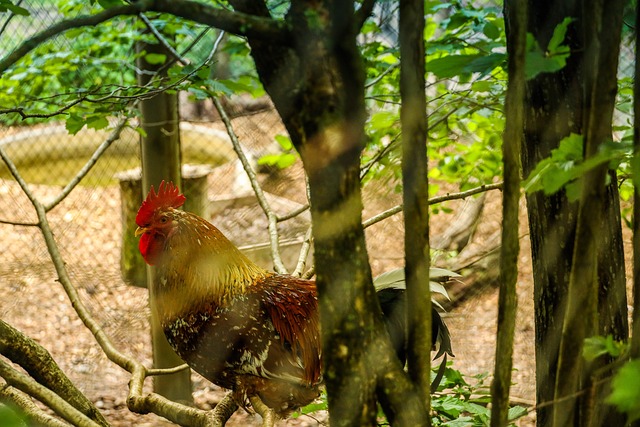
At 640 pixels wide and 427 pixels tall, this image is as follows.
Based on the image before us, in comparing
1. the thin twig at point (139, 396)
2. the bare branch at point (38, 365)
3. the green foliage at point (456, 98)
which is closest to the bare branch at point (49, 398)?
the bare branch at point (38, 365)

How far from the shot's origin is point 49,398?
1125 millimetres

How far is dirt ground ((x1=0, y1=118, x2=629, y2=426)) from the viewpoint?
10.4 feet

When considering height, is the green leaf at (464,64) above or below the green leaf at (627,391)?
above

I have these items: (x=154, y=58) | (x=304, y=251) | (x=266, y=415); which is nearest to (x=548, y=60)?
(x=266, y=415)

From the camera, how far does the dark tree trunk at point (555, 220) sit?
97 centimetres

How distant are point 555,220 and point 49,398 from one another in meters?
0.87

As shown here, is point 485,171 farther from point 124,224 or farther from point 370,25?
point 124,224

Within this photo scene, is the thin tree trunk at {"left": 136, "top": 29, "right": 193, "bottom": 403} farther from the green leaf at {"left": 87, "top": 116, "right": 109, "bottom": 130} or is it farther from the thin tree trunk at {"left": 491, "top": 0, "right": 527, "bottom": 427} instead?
the thin tree trunk at {"left": 491, "top": 0, "right": 527, "bottom": 427}

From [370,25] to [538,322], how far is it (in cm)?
135

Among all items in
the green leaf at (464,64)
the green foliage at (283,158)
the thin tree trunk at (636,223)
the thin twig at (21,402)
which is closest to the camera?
the thin tree trunk at (636,223)

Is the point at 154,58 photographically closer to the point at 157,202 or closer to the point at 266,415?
the point at 157,202

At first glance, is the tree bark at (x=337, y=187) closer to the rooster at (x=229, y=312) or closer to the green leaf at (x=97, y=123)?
the green leaf at (x=97, y=123)

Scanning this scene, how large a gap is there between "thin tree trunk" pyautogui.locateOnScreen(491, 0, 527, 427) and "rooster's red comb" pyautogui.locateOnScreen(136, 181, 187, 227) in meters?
1.46

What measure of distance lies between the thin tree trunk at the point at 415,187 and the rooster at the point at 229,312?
1217mm
